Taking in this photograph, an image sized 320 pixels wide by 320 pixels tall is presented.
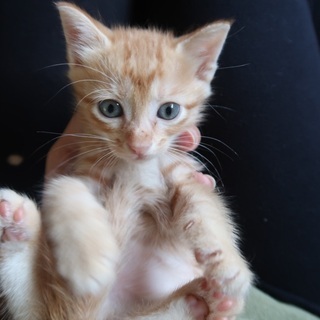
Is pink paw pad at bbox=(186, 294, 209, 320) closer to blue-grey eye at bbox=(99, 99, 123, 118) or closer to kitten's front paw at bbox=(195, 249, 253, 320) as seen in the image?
kitten's front paw at bbox=(195, 249, 253, 320)

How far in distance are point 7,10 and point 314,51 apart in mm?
1003

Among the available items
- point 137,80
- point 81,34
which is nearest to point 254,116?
point 137,80

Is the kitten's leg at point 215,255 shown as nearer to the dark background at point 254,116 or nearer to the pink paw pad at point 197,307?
the pink paw pad at point 197,307

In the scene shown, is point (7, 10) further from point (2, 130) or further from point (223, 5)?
point (223, 5)

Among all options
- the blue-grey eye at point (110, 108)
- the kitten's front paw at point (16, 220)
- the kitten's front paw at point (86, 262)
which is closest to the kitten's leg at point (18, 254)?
the kitten's front paw at point (16, 220)

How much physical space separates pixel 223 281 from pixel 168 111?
16.8 inches

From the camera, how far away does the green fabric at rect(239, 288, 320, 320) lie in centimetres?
119

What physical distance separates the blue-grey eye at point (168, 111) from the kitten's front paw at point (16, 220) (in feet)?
1.23

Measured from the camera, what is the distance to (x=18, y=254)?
3.05ft

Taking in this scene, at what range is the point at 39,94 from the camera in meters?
1.40

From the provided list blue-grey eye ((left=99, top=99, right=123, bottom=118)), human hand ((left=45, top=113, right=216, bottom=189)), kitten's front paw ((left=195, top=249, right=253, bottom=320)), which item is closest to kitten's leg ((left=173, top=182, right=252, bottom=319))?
kitten's front paw ((left=195, top=249, right=253, bottom=320))

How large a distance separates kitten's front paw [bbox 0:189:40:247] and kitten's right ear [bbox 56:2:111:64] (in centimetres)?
41

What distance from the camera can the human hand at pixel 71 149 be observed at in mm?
1153

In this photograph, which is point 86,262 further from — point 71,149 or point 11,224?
point 71,149
